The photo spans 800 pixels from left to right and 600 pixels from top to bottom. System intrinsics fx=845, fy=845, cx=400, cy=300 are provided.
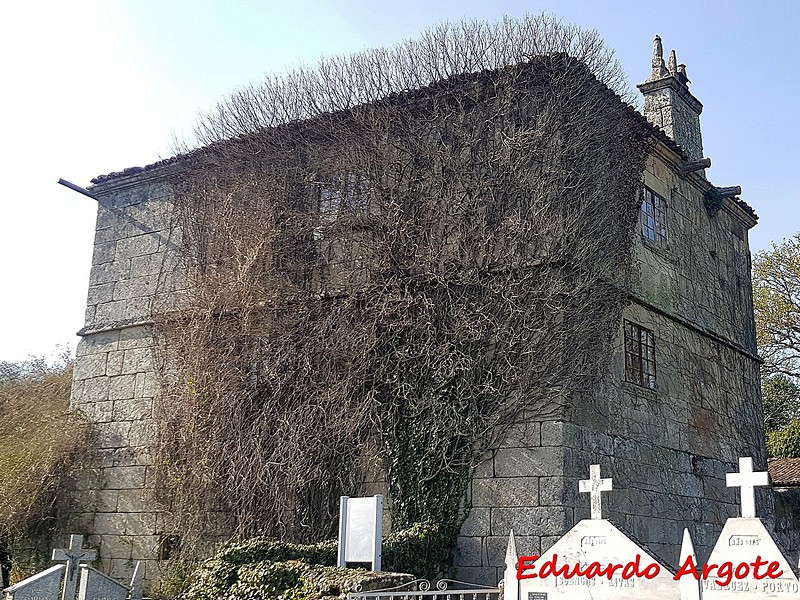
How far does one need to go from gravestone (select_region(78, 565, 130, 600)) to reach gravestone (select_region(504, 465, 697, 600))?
5.04 meters

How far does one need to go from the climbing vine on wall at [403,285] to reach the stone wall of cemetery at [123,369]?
60 cm

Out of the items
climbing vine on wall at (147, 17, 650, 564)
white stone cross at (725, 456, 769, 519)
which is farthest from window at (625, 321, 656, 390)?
white stone cross at (725, 456, 769, 519)

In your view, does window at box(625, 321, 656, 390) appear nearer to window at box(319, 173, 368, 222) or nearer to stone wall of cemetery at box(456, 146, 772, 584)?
stone wall of cemetery at box(456, 146, 772, 584)

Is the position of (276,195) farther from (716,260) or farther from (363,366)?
(716,260)

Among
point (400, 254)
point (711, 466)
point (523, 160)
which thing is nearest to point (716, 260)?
point (711, 466)

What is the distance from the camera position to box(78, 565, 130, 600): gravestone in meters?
9.07

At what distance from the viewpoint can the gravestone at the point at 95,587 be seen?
9070mm

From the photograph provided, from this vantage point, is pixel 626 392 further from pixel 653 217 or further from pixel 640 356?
pixel 653 217

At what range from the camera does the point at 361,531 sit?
7836 millimetres

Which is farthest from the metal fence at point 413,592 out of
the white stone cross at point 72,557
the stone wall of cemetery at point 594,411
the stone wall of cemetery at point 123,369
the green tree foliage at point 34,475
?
the green tree foliage at point 34,475

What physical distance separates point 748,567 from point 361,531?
355 cm

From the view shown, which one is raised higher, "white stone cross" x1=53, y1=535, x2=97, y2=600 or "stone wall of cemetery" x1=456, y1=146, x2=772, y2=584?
"stone wall of cemetery" x1=456, y1=146, x2=772, y2=584

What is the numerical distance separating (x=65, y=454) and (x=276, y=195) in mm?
4959

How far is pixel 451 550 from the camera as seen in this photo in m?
9.29
